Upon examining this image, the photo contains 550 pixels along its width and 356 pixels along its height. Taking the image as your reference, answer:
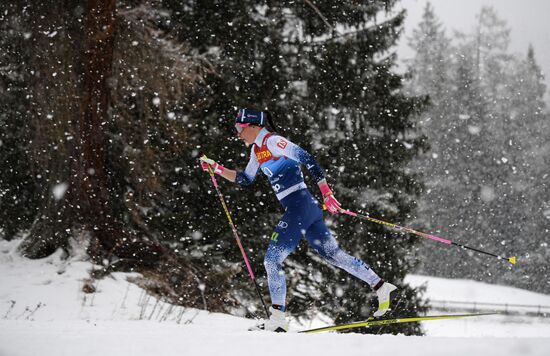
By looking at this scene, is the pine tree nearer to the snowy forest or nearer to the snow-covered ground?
the snowy forest

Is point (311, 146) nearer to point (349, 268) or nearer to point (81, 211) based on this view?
point (81, 211)

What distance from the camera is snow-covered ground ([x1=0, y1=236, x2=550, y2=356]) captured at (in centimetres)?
362

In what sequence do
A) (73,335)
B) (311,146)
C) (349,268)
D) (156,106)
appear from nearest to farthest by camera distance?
(73,335), (349,268), (156,106), (311,146)

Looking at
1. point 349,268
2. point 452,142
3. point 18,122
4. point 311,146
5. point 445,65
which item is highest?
point 445,65

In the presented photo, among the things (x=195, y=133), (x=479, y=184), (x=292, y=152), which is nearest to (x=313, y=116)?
(x=195, y=133)

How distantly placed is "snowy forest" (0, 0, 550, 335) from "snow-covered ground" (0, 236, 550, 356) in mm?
473

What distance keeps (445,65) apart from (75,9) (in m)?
39.3

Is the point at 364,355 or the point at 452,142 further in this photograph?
the point at 452,142

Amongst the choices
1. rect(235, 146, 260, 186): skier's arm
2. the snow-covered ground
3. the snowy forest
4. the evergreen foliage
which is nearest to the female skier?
rect(235, 146, 260, 186): skier's arm

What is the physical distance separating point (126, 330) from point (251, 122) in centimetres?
241

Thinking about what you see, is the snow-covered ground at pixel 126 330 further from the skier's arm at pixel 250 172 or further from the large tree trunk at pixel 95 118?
the skier's arm at pixel 250 172

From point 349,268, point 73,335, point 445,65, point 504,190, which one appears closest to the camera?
point 73,335

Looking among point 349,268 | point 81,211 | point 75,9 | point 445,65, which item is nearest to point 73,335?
point 349,268

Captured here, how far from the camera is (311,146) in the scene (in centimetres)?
1308
